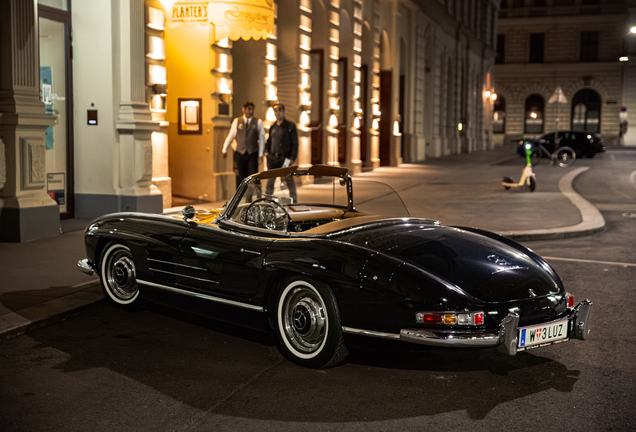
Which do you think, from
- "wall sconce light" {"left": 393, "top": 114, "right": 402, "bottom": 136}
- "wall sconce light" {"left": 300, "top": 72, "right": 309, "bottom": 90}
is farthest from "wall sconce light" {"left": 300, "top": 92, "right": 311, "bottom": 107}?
"wall sconce light" {"left": 393, "top": 114, "right": 402, "bottom": 136}

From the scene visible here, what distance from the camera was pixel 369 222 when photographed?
208 inches

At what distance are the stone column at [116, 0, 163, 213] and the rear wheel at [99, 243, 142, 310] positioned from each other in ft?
18.6

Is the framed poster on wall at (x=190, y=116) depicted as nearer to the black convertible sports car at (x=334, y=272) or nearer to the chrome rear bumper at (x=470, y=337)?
the black convertible sports car at (x=334, y=272)

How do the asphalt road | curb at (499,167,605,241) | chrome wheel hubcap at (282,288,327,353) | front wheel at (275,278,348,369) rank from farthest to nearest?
1. curb at (499,167,605,241)
2. chrome wheel hubcap at (282,288,327,353)
3. front wheel at (275,278,348,369)
4. the asphalt road

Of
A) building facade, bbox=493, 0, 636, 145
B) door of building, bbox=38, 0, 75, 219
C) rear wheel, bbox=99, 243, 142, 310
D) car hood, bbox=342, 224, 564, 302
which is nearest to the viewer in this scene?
car hood, bbox=342, 224, 564, 302

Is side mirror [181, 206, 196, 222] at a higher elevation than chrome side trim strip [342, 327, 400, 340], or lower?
higher

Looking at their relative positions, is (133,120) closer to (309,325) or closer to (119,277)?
(119,277)

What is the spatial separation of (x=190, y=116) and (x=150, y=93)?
6.51 feet

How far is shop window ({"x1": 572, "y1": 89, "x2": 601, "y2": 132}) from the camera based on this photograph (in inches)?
2514

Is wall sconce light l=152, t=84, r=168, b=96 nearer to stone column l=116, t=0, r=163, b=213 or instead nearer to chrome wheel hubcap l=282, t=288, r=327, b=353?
stone column l=116, t=0, r=163, b=213

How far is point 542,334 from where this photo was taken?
14.6 ft

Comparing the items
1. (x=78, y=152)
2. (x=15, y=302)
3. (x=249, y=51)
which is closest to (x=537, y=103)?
(x=249, y=51)

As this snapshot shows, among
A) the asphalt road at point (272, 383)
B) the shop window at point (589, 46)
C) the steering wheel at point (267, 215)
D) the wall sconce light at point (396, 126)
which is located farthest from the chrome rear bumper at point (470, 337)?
the shop window at point (589, 46)

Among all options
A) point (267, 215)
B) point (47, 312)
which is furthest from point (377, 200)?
point (47, 312)
